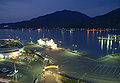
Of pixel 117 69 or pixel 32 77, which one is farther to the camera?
pixel 117 69

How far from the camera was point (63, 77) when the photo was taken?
2347 centimetres

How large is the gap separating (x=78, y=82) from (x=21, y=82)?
9823 millimetres

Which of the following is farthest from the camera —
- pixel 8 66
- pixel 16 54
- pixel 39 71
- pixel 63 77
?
pixel 16 54

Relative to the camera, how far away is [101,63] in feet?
101

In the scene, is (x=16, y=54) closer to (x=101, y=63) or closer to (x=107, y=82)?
(x=101, y=63)

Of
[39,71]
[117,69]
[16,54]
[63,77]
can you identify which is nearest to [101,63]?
[117,69]

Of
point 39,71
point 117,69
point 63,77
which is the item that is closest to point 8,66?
point 39,71

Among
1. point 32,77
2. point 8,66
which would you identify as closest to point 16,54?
point 8,66

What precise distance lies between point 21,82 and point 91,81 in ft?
39.4

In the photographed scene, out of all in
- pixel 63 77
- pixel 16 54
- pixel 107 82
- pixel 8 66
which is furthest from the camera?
pixel 16 54

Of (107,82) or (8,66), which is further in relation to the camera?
(8,66)

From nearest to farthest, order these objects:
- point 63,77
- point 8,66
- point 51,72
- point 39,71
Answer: point 63,77, point 51,72, point 39,71, point 8,66

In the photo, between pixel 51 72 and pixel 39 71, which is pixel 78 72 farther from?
pixel 39 71

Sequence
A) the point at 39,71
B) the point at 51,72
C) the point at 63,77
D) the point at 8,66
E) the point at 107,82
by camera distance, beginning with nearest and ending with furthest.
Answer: the point at 107,82 < the point at 63,77 < the point at 51,72 < the point at 39,71 < the point at 8,66
